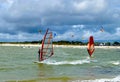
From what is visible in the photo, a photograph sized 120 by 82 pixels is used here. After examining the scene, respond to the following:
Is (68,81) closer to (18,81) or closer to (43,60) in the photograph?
(18,81)

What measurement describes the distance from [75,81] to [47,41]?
50.8 ft

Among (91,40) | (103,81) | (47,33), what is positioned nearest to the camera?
(103,81)

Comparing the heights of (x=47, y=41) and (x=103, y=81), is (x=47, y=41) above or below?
above

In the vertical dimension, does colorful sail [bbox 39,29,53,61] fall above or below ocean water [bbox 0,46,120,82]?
above

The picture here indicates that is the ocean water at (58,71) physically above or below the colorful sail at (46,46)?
below

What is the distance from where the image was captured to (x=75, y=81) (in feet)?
70.2

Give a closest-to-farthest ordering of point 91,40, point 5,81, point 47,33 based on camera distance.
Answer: point 5,81, point 47,33, point 91,40

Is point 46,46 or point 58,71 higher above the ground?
point 46,46

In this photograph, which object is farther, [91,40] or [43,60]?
[91,40]

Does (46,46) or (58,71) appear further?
(46,46)

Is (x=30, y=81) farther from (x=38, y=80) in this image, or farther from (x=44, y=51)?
(x=44, y=51)

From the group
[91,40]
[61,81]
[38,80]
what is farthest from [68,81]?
[91,40]

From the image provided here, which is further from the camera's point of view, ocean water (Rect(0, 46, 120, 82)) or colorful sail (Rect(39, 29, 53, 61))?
colorful sail (Rect(39, 29, 53, 61))

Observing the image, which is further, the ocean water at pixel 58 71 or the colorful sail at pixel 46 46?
the colorful sail at pixel 46 46
